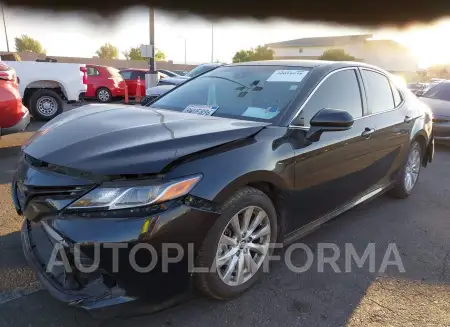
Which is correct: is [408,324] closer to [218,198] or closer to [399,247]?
[399,247]

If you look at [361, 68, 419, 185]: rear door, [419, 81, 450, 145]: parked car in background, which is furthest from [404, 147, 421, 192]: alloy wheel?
[419, 81, 450, 145]: parked car in background

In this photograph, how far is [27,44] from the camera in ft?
231

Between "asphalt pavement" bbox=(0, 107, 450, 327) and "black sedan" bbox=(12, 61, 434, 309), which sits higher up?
"black sedan" bbox=(12, 61, 434, 309)

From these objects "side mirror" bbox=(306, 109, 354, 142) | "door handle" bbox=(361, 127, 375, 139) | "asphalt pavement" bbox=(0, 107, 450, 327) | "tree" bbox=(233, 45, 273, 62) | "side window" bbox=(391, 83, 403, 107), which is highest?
"tree" bbox=(233, 45, 273, 62)

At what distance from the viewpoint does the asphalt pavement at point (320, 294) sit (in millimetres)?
2371

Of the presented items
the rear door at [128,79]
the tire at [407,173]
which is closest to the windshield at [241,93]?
the tire at [407,173]

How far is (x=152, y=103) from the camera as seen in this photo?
3635 mm

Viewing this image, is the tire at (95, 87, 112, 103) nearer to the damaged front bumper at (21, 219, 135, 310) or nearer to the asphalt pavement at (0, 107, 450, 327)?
the asphalt pavement at (0, 107, 450, 327)

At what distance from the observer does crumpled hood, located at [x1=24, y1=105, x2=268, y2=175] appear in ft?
6.78

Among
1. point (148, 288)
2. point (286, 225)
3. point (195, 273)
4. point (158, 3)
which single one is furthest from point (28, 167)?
point (158, 3)

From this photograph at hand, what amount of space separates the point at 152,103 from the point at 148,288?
203 cm

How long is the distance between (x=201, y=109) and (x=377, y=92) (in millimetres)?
1934

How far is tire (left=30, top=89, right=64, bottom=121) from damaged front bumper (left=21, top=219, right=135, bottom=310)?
7.70 m

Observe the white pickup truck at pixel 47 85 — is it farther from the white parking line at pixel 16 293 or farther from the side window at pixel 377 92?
the side window at pixel 377 92
